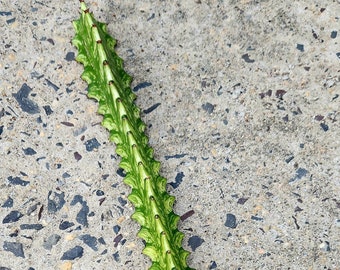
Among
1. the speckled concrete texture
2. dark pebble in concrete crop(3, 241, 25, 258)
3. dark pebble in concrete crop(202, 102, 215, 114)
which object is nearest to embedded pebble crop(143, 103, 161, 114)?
the speckled concrete texture

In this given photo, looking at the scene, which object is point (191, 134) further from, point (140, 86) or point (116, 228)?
point (116, 228)

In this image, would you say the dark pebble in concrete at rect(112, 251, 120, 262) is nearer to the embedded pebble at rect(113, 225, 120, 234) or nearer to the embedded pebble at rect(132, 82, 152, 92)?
the embedded pebble at rect(113, 225, 120, 234)

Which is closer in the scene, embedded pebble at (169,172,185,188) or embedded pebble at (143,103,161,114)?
embedded pebble at (169,172,185,188)

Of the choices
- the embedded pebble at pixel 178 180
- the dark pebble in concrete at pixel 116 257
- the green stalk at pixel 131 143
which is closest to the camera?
the green stalk at pixel 131 143

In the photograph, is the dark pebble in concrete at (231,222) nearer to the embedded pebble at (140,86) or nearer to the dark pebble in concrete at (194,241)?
A: the dark pebble in concrete at (194,241)

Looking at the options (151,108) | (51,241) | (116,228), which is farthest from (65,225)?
(151,108)

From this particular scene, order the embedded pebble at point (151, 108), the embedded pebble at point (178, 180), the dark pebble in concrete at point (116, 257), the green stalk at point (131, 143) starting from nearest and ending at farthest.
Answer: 1. the green stalk at point (131, 143)
2. the dark pebble in concrete at point (116, 257)
3. the embedded pebble at point (178, 180)
4. the embedded pebble at point (151, 108)

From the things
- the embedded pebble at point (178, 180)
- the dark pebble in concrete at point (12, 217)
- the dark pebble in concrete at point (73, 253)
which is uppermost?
the dark pebble in concrete at point (12, 217)

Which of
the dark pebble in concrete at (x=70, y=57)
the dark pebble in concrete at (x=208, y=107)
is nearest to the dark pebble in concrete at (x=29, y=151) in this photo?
A: the dark pebble in concrete at (x=70, y=57)
